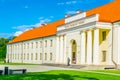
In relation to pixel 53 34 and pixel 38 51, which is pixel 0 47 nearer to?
pixel 38 51

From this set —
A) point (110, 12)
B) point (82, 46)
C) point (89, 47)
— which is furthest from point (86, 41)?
point (110, 12)

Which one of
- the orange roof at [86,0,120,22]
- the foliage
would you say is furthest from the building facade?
the foliage

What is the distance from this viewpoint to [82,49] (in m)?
40.6

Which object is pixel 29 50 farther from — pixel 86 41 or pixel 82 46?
pixel 86 41

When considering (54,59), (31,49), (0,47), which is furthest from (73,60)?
(0,47)

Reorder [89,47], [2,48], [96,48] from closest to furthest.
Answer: [96,48] → [89,47] → [2,48]

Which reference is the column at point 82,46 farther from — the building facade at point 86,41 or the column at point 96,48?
the column at point 96,48

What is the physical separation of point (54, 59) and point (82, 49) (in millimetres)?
12378

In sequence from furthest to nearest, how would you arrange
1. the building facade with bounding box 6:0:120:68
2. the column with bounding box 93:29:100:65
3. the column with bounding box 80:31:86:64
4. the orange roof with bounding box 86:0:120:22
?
the column with bounding box 80:31:86:64, the orange roof with bounding box 86:0:120:22, the building facade with bounding box 6:0:120:68, the column with bounding box 93:29:100:65

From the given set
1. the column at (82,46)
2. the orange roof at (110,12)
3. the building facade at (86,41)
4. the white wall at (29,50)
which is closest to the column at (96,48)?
the building facade at (86,41)

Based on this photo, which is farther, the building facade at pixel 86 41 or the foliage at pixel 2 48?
the foliage at pixel 2 48

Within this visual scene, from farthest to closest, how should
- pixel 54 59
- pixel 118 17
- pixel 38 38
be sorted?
pixel 38 38, pixel 54 59, pixel 118 17

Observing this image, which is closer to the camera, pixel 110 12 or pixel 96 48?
pixel 96 48

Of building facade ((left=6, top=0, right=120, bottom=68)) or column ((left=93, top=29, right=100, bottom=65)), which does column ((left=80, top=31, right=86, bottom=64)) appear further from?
column ((left=93, top=29, right=100, bottom=65))
